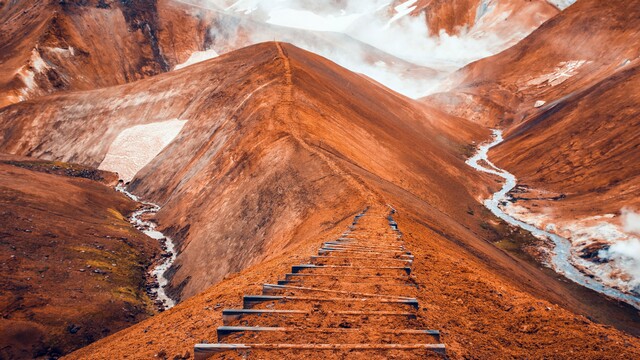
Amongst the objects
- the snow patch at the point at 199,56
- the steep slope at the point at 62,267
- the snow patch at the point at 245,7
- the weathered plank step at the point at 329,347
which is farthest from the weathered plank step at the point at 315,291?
the snow patch at the point at 245,7

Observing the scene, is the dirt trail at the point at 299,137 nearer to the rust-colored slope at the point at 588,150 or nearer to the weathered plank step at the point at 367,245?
the weathered plank step at the point at 367,245

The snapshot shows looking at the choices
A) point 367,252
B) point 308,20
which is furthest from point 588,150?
point 308,20

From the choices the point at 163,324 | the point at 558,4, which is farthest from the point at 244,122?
the point at 558,4

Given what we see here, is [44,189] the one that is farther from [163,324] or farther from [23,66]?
[23,66]

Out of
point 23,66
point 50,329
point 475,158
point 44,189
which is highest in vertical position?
point 23,66

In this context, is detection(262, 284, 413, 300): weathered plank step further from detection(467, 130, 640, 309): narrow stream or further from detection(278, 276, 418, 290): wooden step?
detection(467, 130, 640, 309): narrow stream

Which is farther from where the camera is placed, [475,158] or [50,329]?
[475,158]

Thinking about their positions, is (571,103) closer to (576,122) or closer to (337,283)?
(576,122)
